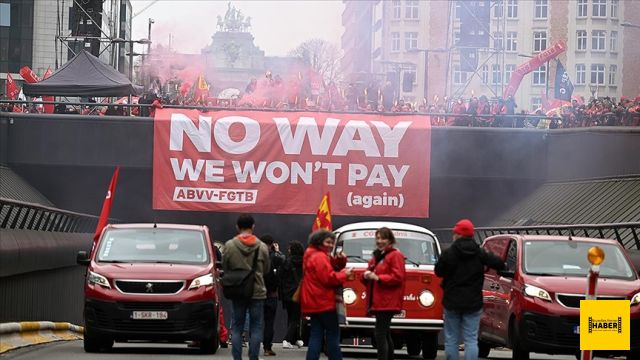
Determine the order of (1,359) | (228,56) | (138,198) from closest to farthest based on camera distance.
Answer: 1. (1,359)
2. (138,198)
3. (228,56)

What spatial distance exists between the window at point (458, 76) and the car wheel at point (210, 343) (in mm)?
88893

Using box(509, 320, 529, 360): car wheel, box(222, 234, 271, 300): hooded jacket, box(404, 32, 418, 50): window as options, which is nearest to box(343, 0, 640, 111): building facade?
box(404, 32, 418, 50): window

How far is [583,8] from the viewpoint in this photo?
107750mm

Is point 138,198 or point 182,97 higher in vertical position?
point 182,97

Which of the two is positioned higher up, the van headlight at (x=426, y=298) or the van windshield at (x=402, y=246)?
the van windshield at (x=402, y=246)

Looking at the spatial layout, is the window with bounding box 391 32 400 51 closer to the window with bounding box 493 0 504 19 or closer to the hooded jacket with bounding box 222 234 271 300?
the window with bounding box 493 0 504 19

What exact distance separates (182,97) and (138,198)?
15.8 ft

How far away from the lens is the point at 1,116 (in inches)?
1578

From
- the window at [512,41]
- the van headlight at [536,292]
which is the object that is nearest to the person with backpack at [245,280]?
the van headlight at [536,292]

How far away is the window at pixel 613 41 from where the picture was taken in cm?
10781

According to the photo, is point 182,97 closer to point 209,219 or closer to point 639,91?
point 209,219

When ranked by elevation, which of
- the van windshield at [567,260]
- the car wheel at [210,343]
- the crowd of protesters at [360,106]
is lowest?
the car wheel at [210,343]

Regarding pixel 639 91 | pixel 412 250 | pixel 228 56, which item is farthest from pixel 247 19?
pixel 412 250

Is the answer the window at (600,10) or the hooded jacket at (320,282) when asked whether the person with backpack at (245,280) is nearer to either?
the hooded jacket at (320,282)
